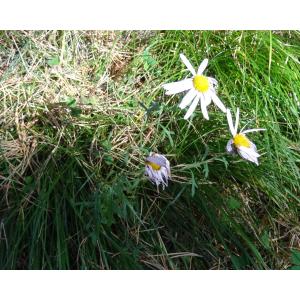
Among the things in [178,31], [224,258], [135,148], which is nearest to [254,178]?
[224,258]

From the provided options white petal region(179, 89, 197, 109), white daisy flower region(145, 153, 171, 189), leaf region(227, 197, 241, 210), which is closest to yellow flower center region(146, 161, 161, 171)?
white daisy flower region(145, 153, 171, 189)

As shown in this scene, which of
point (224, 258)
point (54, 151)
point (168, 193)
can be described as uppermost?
point (54, 151)

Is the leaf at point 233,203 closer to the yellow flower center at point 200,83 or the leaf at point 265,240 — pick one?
the leaf at point 265,240

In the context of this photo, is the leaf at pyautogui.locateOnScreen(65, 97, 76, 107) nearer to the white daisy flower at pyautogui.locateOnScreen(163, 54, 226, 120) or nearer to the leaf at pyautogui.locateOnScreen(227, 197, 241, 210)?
the white daisy flower at pyautogui.locateOnScreen(163, 54, 226, 120)

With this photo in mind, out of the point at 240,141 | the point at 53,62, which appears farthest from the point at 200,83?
the point at 53,62

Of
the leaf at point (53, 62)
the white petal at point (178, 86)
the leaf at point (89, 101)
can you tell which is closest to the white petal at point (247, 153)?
the white petal at point (178, 86)

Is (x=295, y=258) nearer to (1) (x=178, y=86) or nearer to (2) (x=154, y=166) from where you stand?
(2) (x=154, y=166)
